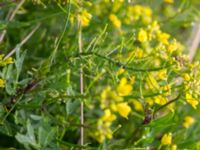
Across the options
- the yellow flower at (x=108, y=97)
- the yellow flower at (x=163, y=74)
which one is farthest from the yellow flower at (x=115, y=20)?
the yellow flower at (x=108, y=97)

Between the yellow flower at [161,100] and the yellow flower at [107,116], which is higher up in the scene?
the yellow flower at [161,100]

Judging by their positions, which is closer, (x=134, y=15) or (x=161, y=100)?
(x=161, y=100)

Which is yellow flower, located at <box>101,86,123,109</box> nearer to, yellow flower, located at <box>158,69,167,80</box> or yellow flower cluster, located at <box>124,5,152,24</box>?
yellow flower, located at <box>158,69,167,80</box>

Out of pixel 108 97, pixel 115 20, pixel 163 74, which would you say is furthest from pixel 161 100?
pixel 115 20

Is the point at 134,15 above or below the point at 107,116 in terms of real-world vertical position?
above

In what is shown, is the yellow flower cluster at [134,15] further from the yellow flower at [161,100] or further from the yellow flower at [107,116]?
the yellow flower at [107,116]

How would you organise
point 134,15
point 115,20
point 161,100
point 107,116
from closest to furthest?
point 107,116 < point 161,100 < point 115,20 < point 134,15

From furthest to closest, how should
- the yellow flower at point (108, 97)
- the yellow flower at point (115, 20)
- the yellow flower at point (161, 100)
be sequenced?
the yellow flower at point (115, 20) → the yellow flower at point (161, 100) → the yellow flower at point (108, 97)

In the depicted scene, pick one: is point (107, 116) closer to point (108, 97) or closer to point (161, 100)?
point (108, 97)

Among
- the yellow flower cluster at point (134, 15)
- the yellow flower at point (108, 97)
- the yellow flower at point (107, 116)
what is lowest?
the yellow flower at point (107, 116)

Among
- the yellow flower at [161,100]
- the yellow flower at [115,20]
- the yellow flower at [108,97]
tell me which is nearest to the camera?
the yellow flower at [108,97]

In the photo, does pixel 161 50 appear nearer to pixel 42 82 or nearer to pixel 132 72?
pixel 132 72

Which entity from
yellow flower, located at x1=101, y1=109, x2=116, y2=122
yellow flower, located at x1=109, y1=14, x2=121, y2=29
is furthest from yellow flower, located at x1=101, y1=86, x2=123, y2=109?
yellow flower, located at x1=109, y1=14, x2=121, y2=29

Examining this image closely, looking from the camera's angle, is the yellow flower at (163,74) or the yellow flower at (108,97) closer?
the yellow flower at (108,97)
